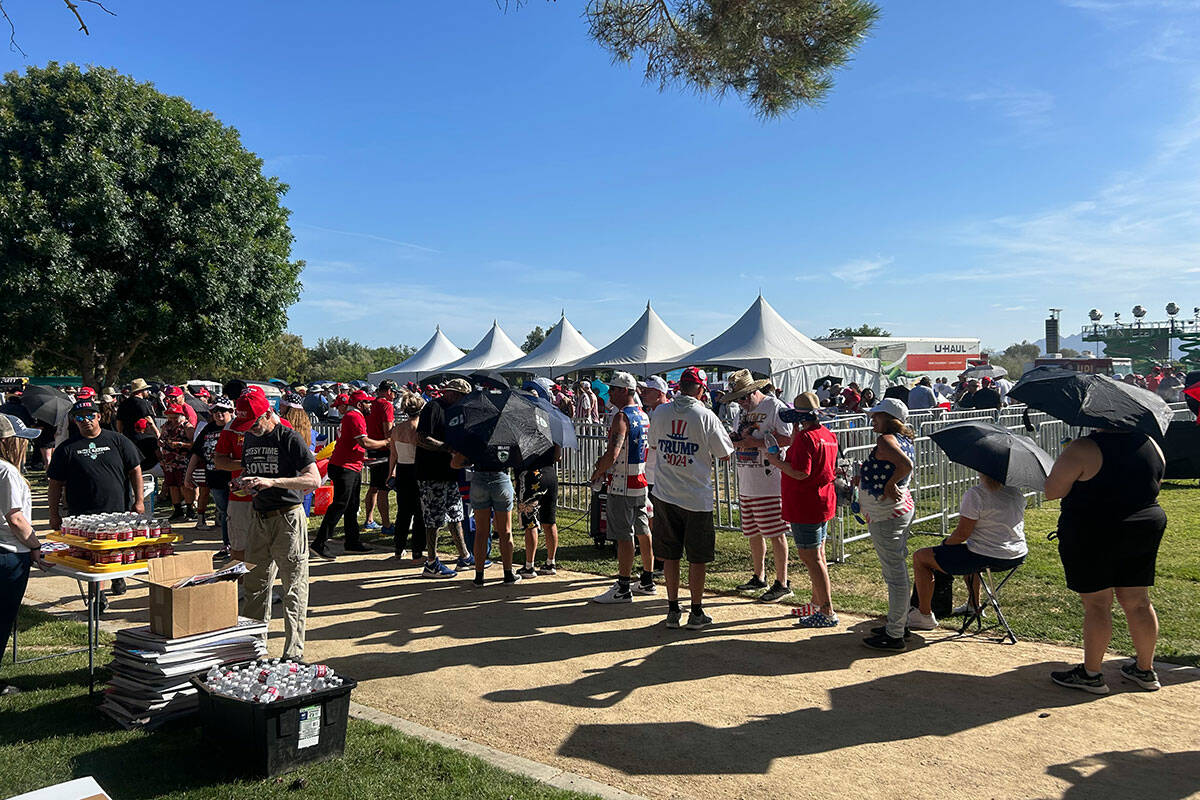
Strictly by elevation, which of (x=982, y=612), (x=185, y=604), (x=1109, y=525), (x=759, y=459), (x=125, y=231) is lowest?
(x=982, y=612)

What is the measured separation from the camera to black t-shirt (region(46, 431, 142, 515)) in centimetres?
651

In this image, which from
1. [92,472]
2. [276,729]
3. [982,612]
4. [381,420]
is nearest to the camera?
[276,729]

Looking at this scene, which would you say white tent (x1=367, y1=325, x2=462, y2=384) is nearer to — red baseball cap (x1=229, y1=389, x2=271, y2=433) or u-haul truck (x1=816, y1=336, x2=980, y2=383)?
u-haul truck (x1=816, y1=336, x2=980, y2=383)

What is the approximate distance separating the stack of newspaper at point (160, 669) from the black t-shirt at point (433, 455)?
3.48 m

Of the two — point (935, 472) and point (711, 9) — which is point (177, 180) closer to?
point (711, 9)

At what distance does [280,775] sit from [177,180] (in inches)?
849

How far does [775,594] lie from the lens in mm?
6938

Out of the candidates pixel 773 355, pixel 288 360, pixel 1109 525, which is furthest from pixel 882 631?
pixel 288 360

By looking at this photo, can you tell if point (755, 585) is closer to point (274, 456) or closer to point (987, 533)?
point (987, 533)

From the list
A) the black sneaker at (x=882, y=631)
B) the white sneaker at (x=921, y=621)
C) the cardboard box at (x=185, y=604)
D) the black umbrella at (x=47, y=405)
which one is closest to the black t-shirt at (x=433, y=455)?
the cardboard box at (x=185, y=604)

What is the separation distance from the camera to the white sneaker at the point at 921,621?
5.91 m

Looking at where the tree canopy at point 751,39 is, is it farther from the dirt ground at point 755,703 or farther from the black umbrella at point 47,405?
the black umbrella at point 47,405

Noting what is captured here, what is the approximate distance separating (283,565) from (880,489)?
4.21 meters

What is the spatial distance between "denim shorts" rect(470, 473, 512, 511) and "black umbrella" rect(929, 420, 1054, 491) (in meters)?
3.77
